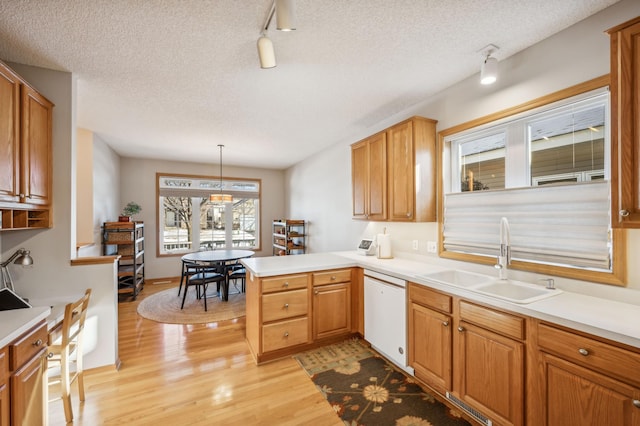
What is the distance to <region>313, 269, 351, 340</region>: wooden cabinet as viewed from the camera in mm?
2814

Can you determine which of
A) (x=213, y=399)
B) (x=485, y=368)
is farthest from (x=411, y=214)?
(x=213, y=399)

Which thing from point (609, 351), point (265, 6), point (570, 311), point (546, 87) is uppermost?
point (265, 6)

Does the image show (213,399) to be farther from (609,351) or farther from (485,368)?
(609,351)

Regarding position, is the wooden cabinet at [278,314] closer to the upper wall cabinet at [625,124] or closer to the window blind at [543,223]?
the window blind at [543,223]

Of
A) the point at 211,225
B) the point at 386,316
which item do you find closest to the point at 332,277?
the point at 386,316

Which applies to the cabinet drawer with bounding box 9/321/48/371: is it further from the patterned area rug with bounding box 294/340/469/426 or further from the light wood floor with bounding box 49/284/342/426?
the patterned area rug with bounding box 294/340/469/426

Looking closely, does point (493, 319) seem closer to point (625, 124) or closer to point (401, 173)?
point (625, 124)

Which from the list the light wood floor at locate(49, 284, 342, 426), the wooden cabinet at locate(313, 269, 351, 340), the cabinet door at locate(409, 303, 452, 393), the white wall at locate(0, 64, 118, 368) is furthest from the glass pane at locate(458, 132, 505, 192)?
the white wall at locate(0, 64, 118, 368)

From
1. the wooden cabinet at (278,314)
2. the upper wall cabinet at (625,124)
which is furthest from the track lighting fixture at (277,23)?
the wooden cabinet at (278,314)

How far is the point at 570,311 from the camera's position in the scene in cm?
143

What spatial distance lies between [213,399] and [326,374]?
93 cm

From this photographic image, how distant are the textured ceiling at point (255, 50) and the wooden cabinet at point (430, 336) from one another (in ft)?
6.02

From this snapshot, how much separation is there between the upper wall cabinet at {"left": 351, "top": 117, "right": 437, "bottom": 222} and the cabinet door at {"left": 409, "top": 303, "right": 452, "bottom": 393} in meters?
0.91

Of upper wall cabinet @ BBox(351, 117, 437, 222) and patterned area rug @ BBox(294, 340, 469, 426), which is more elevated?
upper wall cabinet @ BBox(351, 117, 437, 222)
